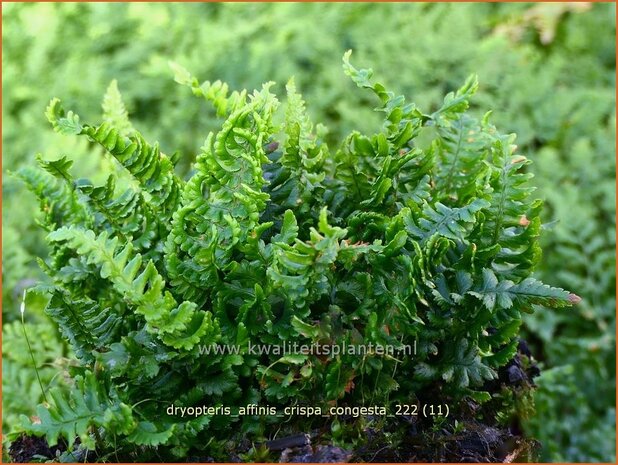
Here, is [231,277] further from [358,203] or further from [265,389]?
[358,203]

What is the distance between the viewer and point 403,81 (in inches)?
164

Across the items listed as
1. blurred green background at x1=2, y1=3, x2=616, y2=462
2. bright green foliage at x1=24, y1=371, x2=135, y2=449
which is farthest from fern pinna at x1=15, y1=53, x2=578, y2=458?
blurred green background at x1=2, y1=3, x2=616, y2=462

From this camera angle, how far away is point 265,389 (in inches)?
61.6

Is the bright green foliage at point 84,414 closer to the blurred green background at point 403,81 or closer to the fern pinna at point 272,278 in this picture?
the fern pinna at point 272,278

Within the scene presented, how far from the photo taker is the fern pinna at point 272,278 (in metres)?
1.47

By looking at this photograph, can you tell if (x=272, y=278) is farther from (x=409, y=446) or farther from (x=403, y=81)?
(x=403, y=81)

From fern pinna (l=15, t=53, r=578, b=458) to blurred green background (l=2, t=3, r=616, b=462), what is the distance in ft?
5.86

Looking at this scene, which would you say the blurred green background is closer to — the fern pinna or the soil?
the soil

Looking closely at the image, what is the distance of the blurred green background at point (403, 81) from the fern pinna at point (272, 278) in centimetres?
179

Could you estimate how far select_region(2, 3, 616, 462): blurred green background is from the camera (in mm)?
3523

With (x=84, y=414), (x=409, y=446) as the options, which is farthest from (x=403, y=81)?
(x=84, y=414)

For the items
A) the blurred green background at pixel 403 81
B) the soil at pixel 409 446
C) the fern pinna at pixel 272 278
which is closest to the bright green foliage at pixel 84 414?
the fern pinna at pixel 272 278

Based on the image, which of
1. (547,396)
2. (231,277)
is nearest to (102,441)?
(231,277)

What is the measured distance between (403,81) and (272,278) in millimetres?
2885
